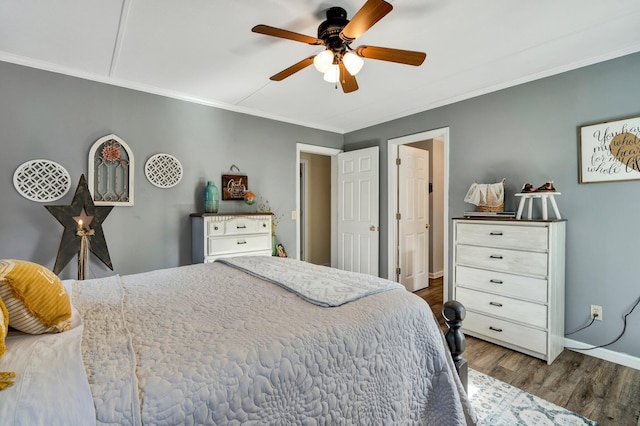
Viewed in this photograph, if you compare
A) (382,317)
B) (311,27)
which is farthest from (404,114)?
(382,317)

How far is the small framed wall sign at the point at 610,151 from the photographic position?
222cm

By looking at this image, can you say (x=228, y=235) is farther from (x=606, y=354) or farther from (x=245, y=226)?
(x=606, y=354)

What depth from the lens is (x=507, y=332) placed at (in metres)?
2.52

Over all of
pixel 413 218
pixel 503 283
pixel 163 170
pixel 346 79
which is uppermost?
pixel 346 79

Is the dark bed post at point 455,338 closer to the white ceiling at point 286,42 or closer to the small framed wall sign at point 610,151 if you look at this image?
the white ceiling at point 286,42

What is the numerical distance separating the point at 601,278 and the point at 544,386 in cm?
106

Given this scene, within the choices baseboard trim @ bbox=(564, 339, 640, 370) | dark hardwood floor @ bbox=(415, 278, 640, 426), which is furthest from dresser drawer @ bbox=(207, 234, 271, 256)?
baseboard trim @ bbox=(564, 339, 640, 370)

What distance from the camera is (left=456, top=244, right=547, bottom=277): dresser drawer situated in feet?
7.69

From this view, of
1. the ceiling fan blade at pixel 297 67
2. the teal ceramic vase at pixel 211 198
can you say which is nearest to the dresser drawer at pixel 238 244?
the teal ceramic vase at pixel 211 198

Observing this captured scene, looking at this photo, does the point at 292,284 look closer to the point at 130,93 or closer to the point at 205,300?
the point at 205,300

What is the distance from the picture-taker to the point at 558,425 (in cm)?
165

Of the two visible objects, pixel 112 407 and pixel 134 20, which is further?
pixel 134 20

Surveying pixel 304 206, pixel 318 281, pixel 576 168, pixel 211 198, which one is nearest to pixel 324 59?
pixel 318 281

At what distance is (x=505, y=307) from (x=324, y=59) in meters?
2.47
